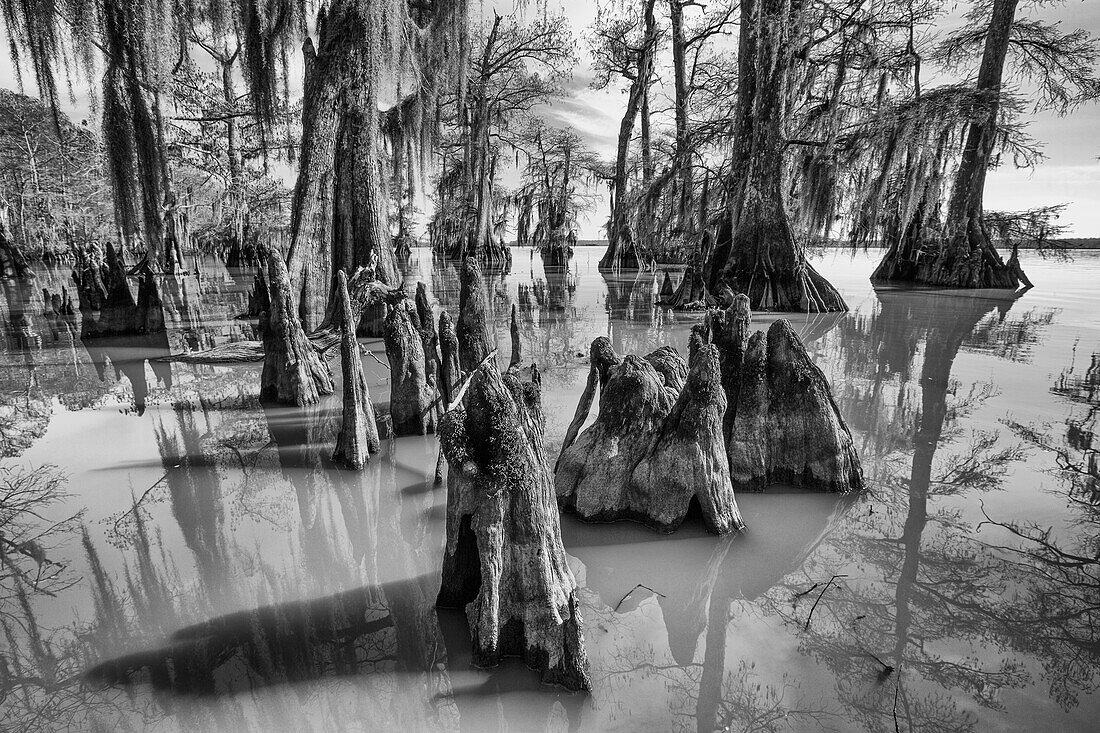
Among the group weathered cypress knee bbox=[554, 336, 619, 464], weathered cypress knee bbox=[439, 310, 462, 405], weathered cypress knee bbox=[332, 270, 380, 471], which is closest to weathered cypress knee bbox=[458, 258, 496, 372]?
weathered cypress knee bbox=[439, 310, 462, 405]

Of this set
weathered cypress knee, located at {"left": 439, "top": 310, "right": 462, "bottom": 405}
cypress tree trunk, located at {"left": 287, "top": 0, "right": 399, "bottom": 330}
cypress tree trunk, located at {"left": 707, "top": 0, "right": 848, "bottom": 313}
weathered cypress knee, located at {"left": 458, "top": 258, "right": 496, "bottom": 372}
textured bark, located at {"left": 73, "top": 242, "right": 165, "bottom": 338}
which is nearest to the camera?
weathered cypress knee, located at {"left": 439, "top": 310, "right": 462, "bottom": 405}

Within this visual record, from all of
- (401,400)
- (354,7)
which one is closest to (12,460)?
(401,400)

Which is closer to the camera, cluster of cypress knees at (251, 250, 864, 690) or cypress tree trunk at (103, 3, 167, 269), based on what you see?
cluster of cypress knees at (251, 250, 864, 690)

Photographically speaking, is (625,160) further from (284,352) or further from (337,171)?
(284,352)

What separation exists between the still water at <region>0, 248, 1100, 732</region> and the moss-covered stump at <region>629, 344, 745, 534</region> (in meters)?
0.17

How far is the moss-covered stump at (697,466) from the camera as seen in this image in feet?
11.9

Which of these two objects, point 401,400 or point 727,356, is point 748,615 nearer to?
point 727,356

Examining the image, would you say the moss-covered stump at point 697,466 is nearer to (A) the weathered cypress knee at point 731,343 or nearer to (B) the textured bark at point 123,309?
(A) the weathered cypress knee at point 731,343

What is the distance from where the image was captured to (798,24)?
11.0 metres

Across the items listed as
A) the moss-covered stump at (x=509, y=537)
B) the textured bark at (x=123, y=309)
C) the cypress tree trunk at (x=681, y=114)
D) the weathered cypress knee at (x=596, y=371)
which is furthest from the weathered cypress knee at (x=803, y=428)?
the textured bark at (x=123, y=309)

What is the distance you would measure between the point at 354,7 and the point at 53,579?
997cm

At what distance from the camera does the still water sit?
7.46 feet

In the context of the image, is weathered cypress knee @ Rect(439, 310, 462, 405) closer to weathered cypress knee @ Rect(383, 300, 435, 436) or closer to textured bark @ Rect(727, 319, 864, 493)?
weathered cypress knee @ Rect(383, 300, 435, 436)

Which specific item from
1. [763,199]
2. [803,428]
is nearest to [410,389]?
[803,428]
